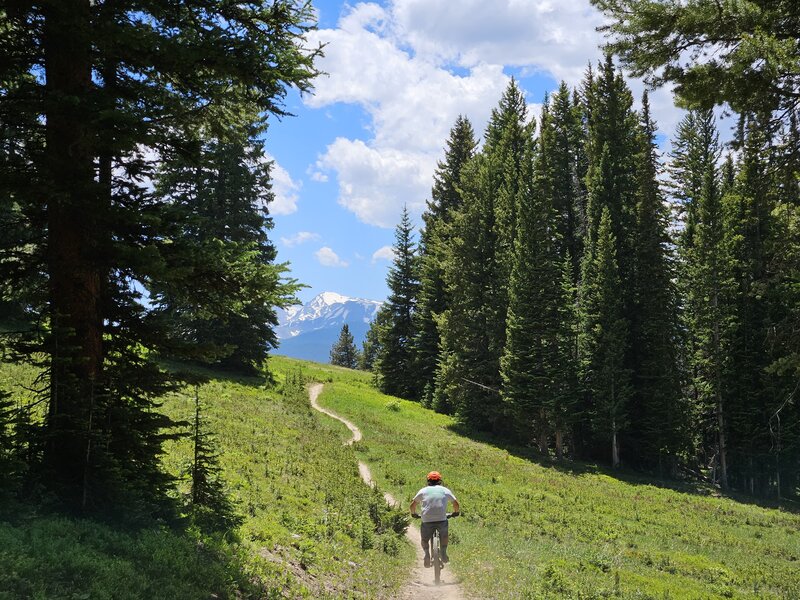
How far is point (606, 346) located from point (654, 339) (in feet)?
14.0

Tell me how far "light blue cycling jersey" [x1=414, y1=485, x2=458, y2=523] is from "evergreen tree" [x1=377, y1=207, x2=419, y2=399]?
133ft

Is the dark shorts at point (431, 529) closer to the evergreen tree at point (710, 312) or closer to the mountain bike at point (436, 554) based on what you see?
the mountain bike at point (436, 554)

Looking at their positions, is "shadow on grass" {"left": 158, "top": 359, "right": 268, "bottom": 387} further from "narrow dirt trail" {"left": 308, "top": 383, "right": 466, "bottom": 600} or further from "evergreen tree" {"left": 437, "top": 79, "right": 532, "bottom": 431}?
"narrow dirt trail" {"left": 308, "top": 383, "right": 466, "bottom": 600}

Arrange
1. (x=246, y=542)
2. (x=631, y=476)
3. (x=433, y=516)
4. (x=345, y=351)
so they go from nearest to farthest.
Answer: (x=246, y=542) → (x=433, y=516) → (x=631, y=476) → (x=345, y=351)

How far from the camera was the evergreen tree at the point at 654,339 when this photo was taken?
38.6 m

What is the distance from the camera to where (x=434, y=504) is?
11602 millimetres

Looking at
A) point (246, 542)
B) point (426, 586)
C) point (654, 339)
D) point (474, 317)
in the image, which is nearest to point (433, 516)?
Answer: point (426, 586)

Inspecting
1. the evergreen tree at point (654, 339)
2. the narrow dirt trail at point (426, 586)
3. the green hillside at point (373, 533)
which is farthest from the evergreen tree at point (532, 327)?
the narrow dirt trail at point (426, 586)

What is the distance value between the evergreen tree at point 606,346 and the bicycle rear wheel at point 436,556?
3000cm

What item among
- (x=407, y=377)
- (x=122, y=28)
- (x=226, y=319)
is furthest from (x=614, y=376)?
(x=122, y=28)

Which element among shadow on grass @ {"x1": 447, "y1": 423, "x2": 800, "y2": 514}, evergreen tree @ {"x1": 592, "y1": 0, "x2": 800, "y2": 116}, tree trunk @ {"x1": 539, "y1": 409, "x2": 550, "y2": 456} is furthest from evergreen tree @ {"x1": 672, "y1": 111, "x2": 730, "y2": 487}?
evergreen tree @ {"x1": 592, "y1": 0, "x2": 800, "y2": 116}

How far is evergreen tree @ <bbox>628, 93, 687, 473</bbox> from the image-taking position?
38.6 meters

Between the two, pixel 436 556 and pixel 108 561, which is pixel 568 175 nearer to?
pixel 436 556

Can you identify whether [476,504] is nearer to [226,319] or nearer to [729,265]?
[226,319]
